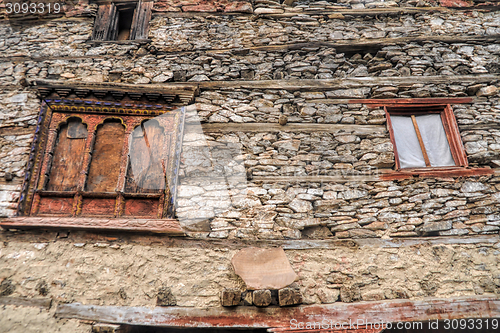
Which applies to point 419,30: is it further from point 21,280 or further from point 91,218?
point 21,280

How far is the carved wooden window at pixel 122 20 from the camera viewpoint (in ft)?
15.5

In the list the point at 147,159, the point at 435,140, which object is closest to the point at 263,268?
the point at 147,159

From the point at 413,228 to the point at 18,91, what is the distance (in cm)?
582

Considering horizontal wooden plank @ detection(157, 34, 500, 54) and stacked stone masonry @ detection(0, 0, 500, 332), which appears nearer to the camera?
stacked stone masonry @ detection(0, 0, 500, 332)

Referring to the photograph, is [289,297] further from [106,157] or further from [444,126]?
[444,126]

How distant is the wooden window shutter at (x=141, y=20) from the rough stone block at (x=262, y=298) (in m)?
4.28

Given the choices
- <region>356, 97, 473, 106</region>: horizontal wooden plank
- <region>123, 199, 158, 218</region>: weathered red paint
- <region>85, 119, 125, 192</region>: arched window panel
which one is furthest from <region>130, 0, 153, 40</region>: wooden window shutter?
<region>356, 97, 473, 106</region>: horizontal wooden plank

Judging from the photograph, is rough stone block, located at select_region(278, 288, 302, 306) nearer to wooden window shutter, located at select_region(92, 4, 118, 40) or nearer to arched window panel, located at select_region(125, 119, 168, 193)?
arched window panel, located at select_region(125, 119, 168, 193)

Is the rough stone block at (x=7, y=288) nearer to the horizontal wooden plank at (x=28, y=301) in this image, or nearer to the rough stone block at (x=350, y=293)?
the horizontal wooden plank at (x=28, y=301)

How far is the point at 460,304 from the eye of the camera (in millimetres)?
3002

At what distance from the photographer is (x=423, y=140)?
399 cm

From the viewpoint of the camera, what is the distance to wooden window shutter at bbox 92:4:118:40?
4.71 metres

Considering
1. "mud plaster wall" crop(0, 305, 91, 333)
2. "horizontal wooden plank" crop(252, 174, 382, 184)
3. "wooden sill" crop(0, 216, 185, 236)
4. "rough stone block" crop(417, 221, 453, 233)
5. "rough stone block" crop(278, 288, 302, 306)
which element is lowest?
"mud plaster wall" crop(0, 305, 91, 333)

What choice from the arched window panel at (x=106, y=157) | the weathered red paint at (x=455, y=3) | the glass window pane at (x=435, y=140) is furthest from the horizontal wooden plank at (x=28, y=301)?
the weathered red paint at (x=455, y=3)
